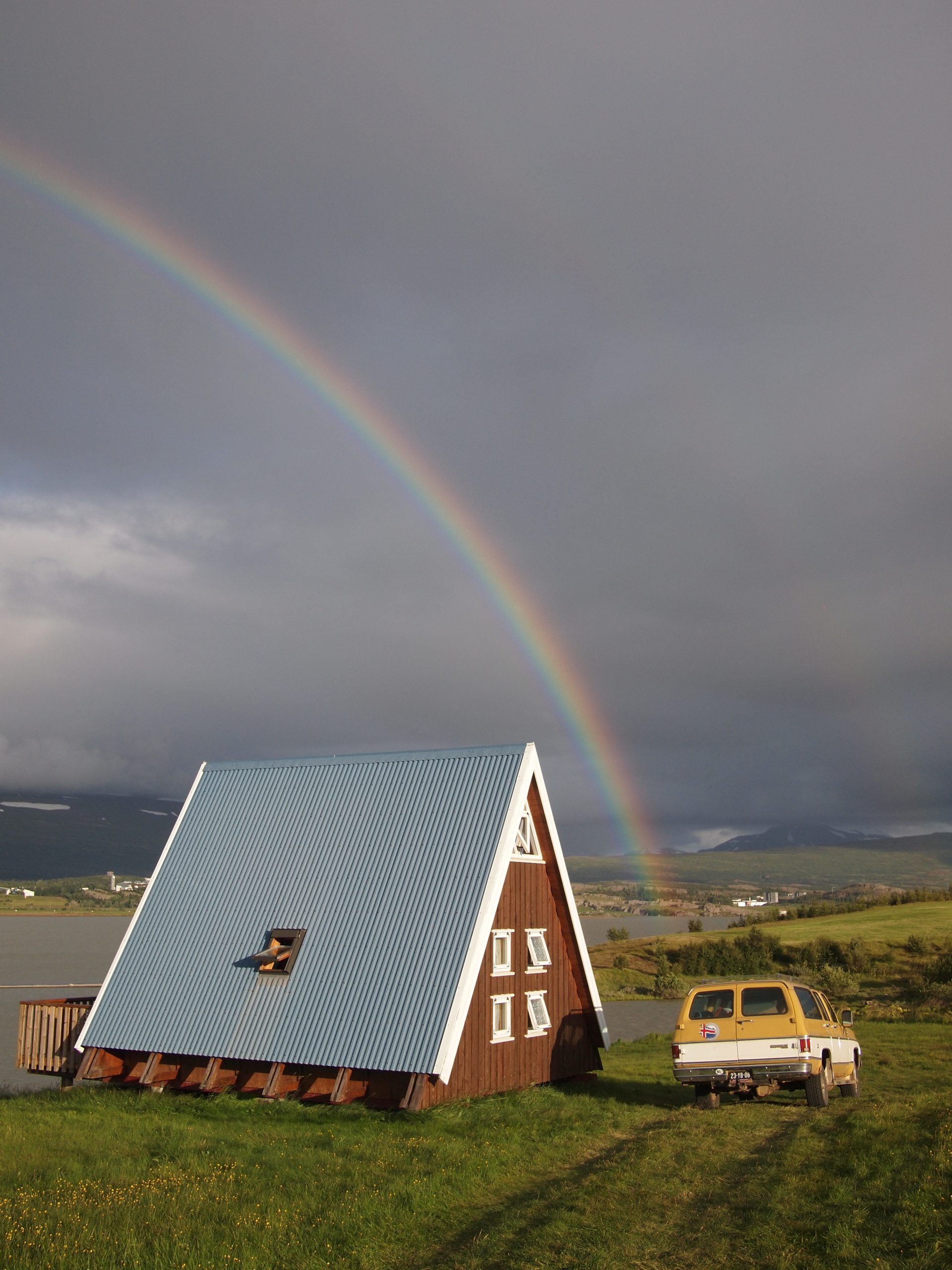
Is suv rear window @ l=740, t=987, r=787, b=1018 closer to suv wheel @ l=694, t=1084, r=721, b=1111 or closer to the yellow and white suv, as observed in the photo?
the yellow and white suv

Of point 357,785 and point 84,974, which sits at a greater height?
point 84,974

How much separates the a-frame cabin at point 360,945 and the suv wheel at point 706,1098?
459 centimetres

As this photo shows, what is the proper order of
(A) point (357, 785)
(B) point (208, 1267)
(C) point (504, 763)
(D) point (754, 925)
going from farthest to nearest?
(D) point (754, 925)
(A) point (357, 785)
(C) point (504, 763)
(B) point (208, 1267)

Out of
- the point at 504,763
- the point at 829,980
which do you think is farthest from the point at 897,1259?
the point at 829,980

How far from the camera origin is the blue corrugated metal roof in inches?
866

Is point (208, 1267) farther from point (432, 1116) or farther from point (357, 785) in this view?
point (357, 785)

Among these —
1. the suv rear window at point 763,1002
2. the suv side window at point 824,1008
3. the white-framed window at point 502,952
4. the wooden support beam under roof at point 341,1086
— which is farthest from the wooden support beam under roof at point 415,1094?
the suv side window at point 824,1008

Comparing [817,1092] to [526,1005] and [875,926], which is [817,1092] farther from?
[875,926]

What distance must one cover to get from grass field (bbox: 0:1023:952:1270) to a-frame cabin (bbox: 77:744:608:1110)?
1325 millimetres

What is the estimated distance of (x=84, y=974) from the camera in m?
108

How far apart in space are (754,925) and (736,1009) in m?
81.1

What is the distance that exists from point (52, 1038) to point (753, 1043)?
671 inches

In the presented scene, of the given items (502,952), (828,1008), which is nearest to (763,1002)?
(828,1008)

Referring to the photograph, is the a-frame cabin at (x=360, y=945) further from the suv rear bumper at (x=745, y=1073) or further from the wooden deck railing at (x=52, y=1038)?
the suv rear bumper at (x=745, y=1073)
